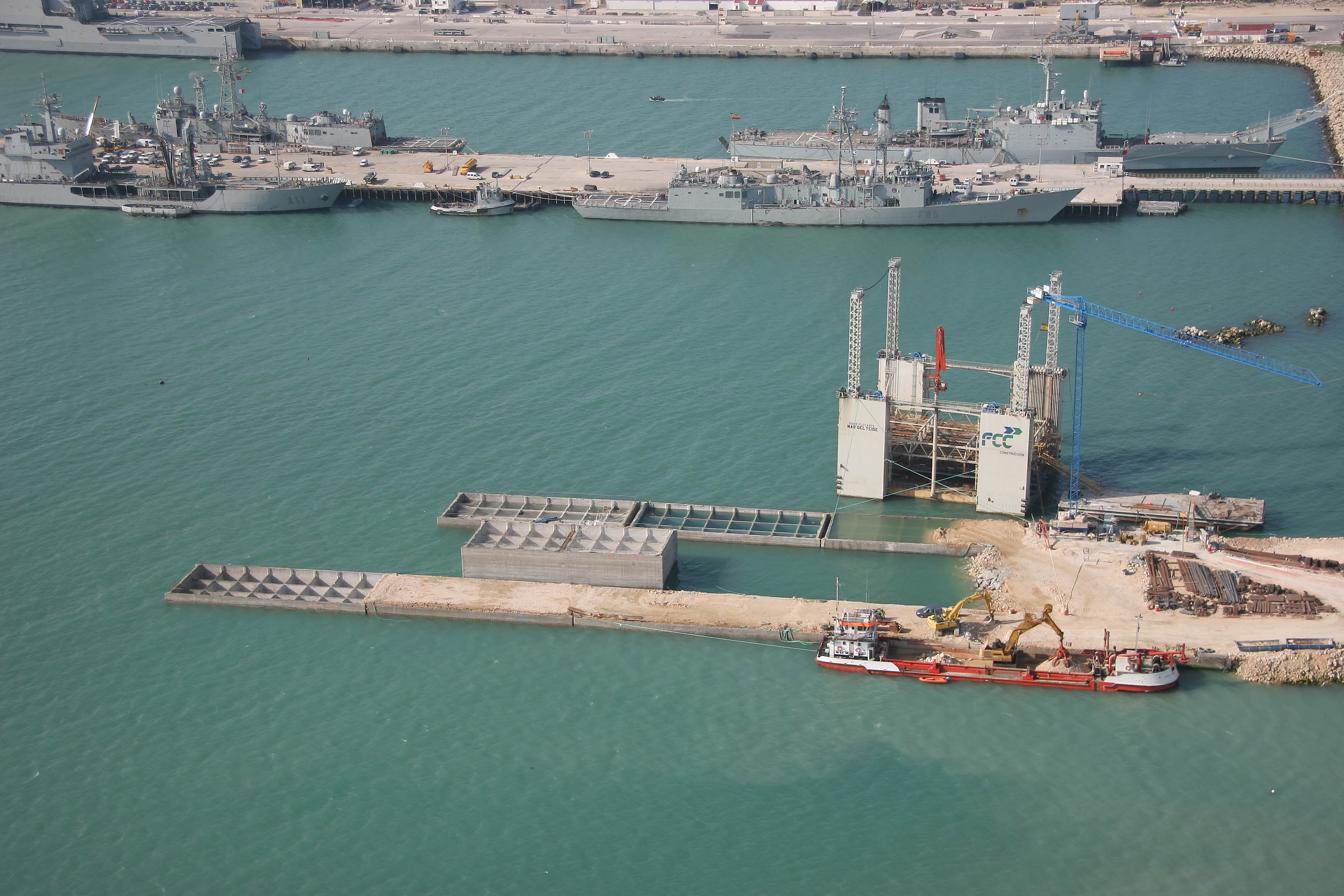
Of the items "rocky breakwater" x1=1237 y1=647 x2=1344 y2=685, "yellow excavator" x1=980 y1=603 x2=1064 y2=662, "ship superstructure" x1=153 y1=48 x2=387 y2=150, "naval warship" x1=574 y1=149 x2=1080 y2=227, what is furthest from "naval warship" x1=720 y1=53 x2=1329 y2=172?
"rocky breakwater" x1=1237 y1=647 x2=1344 y2=685

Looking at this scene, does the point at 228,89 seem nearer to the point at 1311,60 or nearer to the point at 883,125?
the point at 883,125

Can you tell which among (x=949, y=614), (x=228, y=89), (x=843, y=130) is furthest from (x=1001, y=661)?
(x=228, y=89)

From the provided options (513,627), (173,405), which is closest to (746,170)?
(173,405)

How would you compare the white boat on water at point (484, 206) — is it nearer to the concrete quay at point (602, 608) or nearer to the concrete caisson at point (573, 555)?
the concrete caisson at point (573, 555)

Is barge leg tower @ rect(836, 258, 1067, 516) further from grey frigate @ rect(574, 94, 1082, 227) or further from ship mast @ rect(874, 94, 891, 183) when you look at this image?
ship mast @ rect(874, 94, 891, 183)

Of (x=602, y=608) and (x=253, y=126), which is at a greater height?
(x=253, y=126)

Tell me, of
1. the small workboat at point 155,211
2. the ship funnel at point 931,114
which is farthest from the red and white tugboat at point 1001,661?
the small workboat at point 155,211

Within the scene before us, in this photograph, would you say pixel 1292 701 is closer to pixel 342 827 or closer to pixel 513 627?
pixel 513 627
